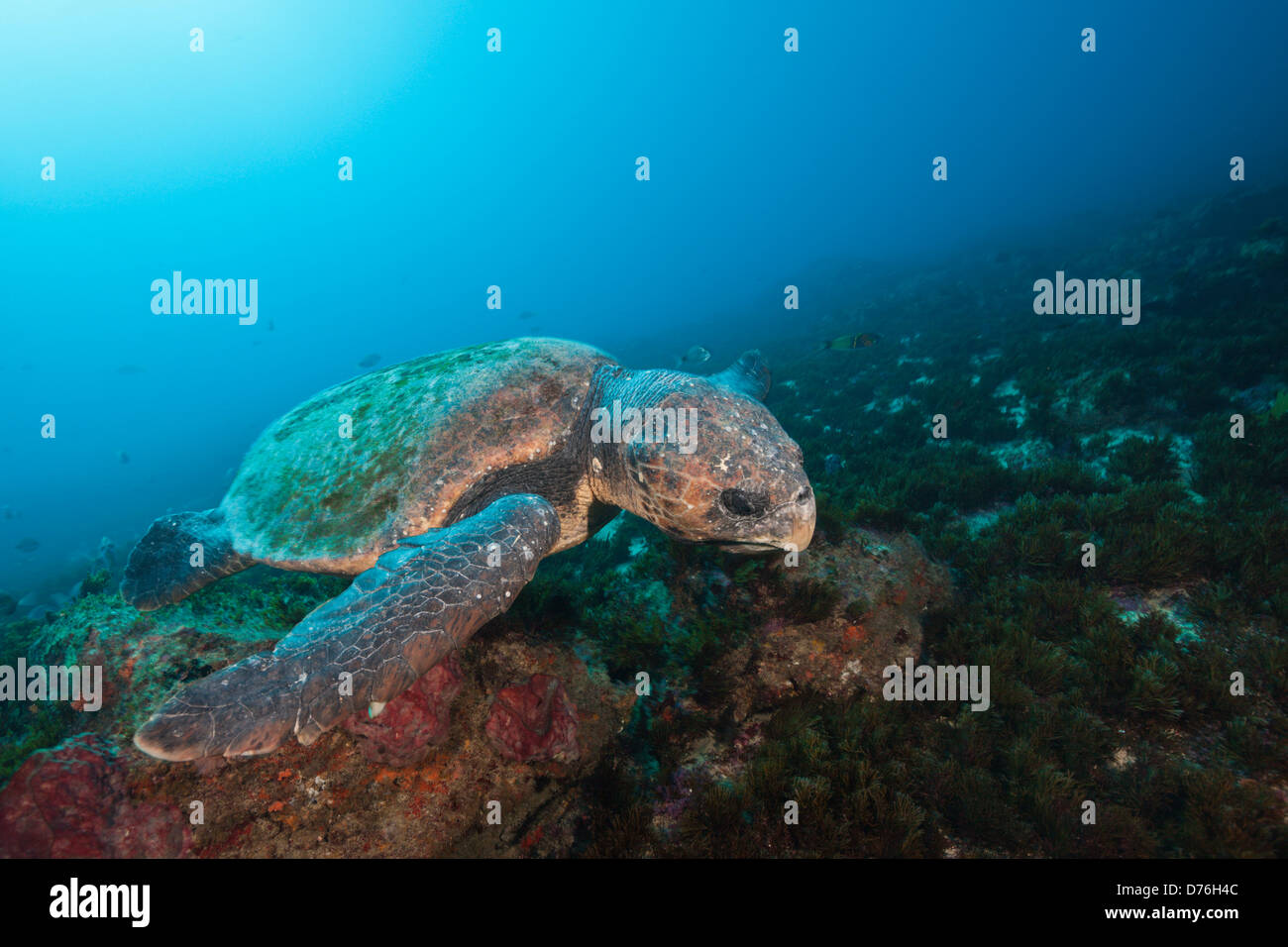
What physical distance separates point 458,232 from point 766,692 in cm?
19489

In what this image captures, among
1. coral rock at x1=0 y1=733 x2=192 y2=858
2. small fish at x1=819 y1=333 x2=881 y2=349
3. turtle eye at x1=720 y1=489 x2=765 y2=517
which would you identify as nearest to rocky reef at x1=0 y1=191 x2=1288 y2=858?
coral rock at x1=0 y1=733 x2=192 y2=858

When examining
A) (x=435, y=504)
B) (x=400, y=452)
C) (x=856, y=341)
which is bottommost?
(x=435, y=504)

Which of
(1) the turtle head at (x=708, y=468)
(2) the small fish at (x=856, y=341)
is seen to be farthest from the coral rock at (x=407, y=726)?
(2) the small fish at (x=856, y=341)

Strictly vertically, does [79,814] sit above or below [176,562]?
below

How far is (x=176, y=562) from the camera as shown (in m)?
4.20

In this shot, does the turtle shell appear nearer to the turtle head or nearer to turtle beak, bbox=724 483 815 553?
the turtle head

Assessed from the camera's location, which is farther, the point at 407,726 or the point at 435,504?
the point at 435,504

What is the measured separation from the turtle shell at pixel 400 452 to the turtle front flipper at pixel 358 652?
32.9 inches

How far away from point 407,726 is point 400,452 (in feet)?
7.48

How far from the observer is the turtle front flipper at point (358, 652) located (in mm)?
2158

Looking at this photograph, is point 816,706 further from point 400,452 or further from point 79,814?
point 79,814

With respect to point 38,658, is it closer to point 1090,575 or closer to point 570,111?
point 1090,575

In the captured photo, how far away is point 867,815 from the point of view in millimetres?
2568

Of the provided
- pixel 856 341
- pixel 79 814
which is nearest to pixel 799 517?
pixel 79 814
